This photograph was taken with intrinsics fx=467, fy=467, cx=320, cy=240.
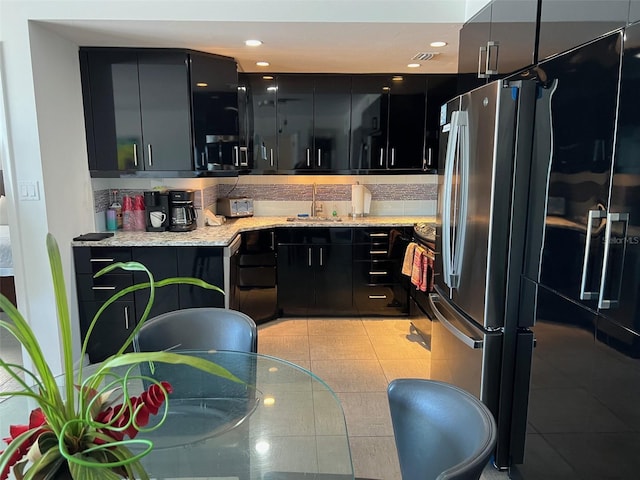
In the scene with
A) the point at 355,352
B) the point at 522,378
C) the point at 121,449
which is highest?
the point at 121,449

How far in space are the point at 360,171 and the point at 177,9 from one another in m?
2.25

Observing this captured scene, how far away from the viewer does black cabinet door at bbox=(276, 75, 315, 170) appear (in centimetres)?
437

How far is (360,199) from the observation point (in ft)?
15.5

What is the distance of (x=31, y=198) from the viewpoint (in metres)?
2.96

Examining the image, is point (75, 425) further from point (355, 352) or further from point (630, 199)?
point (355, 352)

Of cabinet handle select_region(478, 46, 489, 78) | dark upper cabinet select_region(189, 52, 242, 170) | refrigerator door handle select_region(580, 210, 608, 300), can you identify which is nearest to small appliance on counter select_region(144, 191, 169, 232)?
dark upper cabinet select_region(189, 52, 242, 170)

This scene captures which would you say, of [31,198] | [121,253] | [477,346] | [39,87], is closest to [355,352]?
[477,346]

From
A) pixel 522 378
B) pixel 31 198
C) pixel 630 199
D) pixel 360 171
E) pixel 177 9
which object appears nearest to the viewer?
pixel 630 199

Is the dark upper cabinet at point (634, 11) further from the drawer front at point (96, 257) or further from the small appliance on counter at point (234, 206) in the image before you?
the small appliance on counter at point (234, 206)

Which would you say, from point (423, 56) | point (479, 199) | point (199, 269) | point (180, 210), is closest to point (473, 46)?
point (479, 199)

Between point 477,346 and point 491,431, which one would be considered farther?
point 477,346

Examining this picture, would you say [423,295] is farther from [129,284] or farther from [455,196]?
[129,284]

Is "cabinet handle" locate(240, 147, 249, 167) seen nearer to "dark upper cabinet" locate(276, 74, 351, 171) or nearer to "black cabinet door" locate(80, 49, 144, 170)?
"dark upper cabinet" locate(276, 74, 351, 171)

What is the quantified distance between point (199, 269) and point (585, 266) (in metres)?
2.57
